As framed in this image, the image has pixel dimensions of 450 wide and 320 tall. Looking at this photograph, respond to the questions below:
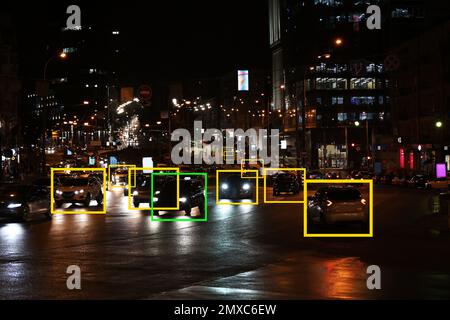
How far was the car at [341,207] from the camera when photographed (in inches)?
1056

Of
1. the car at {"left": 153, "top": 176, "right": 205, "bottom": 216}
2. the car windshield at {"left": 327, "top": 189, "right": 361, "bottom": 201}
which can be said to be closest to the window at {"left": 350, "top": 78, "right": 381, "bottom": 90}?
the car at {"left": 153, "top": 176, "right": 205, "bottom": 216}

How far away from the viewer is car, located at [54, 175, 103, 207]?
135ft

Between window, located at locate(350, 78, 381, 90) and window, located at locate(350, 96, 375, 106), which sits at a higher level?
window, located at locate(350, 78, 381, 90)

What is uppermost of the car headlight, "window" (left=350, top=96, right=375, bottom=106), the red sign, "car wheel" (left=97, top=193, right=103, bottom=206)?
"window" (left=350, top=96, right=375, bottom=106)

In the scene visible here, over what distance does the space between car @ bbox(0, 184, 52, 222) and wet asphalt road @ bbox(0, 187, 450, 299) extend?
122 centimetres

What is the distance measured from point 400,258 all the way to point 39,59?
131868 millimetres

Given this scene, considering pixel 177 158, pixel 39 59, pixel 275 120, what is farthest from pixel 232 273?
pixel 275 120

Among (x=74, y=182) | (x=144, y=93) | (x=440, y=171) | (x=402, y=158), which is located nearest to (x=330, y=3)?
(x=402, y=158)

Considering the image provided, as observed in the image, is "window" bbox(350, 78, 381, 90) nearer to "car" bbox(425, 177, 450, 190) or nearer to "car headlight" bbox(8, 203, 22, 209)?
"car" bbox(425, 177, 450, 190)

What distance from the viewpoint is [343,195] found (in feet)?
89.2

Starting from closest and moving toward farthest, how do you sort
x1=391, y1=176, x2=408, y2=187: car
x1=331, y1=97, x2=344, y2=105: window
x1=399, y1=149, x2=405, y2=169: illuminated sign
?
x1=391, y1=176, x2=408, y2=187: car
x1=399, y1=149, x2=405, y2=169: illuminated sign
x1=331, y1=97, x2=344, y2=105: window

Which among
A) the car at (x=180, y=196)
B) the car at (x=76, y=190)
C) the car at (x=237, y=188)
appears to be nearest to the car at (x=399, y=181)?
the car at (x=237, y=188)

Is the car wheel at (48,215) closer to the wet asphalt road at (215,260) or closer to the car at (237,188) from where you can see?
the wet asphalt road at (215,260)
